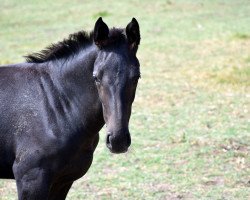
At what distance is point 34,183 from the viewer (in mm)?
4598

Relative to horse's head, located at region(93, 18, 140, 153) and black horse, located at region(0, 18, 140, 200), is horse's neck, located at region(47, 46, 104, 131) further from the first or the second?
horse's head, located at region(93, 18, 140, 153)

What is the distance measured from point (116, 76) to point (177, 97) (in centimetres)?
692

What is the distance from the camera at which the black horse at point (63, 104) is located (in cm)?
444

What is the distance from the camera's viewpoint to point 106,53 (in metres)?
4.52

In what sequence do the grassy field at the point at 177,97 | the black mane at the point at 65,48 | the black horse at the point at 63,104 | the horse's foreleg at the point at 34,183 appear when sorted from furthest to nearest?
1. the grassy field at the point at 177,97
2. the black mane at the point at 65,48
3. the horse's foreleg at the point at 34,183
4. the black horse at the point at 63,104

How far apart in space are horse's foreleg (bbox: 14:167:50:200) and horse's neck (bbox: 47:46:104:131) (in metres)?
0.52

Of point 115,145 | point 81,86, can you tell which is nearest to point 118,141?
point 115,145

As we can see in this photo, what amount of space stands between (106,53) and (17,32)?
629 inches

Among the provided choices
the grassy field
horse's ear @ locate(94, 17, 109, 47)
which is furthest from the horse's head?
the grassy field

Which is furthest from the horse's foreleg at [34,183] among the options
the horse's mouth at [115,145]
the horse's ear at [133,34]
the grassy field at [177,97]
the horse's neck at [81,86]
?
the grassy field at [177,97]

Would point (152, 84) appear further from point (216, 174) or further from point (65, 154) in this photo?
point (65, 154)

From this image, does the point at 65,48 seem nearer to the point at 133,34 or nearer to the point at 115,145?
the point at 133,34

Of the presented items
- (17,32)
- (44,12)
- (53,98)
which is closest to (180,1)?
(44,12)

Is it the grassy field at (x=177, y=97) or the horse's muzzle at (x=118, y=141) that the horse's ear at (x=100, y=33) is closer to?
the horse's muzzle at (x=118, y=141)
